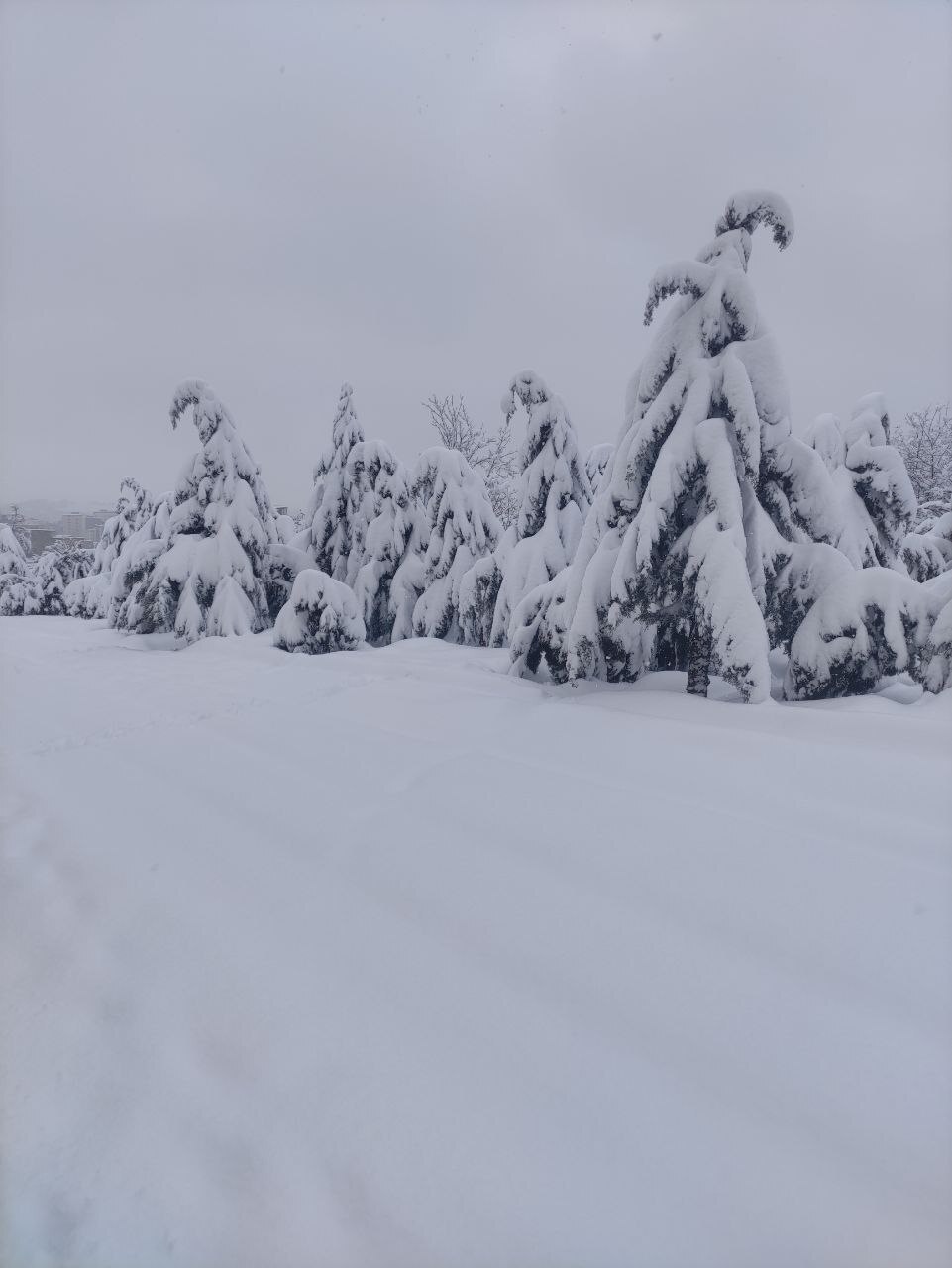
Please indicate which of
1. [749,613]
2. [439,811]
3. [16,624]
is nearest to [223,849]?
[439,811]

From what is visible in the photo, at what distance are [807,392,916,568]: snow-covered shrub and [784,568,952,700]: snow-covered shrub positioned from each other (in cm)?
374

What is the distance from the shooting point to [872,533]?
928 centimetres

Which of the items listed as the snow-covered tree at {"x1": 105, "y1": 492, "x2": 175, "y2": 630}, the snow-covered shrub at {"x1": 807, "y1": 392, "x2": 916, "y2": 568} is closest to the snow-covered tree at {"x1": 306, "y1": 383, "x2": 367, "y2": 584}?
the snow-covered tree at {"x1": 105, "y1": 492, "x2": 175, "y2": 630}

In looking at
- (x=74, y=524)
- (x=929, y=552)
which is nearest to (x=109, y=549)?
(x=929, y=552)

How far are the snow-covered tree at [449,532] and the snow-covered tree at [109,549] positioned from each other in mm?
12705

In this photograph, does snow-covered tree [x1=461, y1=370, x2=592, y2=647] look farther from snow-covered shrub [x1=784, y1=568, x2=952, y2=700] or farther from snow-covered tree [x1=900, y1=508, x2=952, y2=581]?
snow-covered tree [x1=900, y1=508, x2=952, y2=581]

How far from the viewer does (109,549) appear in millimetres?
23938

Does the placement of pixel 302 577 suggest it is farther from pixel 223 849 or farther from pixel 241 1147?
pixel 241 1147

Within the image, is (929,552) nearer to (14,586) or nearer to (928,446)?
(928,446)

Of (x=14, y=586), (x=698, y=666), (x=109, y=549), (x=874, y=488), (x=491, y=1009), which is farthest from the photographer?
(x=14, y=586)

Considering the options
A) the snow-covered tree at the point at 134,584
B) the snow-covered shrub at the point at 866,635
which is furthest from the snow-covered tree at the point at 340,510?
the snow-covered shrub at the point at 866,635

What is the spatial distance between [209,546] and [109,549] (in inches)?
577

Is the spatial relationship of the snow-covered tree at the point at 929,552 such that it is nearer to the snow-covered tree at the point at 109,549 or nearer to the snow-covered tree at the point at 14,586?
the snow-covered tree at the point at 109,549

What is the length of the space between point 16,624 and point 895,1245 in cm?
2337
